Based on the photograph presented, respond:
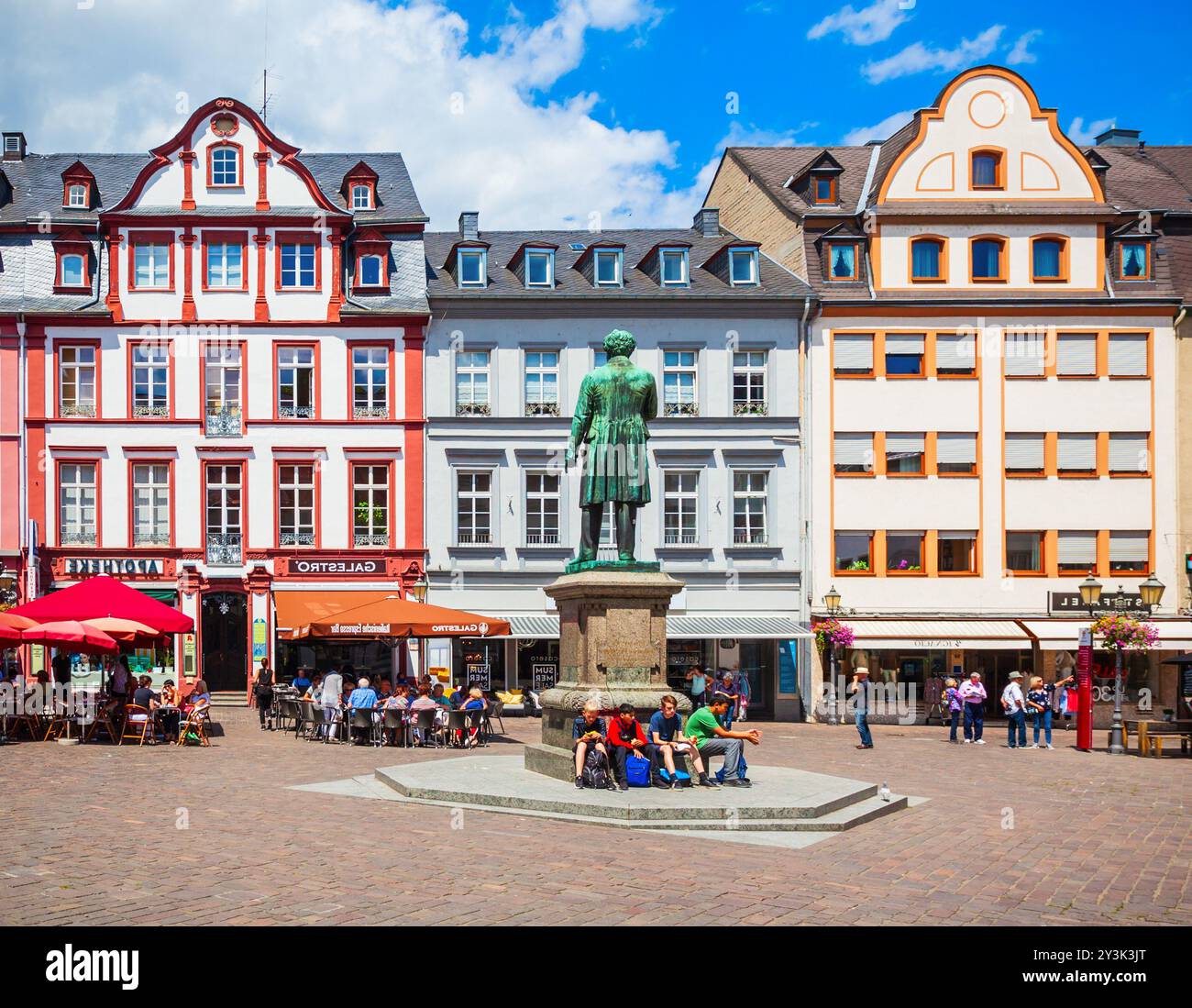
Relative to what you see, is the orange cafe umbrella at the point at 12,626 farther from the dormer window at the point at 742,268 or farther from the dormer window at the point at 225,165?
the dormer window at the point at 742,268

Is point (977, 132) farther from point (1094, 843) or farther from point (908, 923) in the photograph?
point (908, 923)

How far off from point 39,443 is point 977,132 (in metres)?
25.9

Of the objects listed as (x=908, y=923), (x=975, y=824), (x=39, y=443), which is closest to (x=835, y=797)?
(x=975, y=824)

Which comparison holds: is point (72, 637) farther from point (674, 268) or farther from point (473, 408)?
point (674, 268)

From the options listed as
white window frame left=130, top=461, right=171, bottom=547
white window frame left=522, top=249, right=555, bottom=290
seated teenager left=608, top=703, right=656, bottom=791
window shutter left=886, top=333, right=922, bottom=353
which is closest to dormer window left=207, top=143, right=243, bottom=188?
white window frame left=130, top=461, right=171, bottom=547

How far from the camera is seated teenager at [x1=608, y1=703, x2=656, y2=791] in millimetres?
15445

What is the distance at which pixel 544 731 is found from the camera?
17.5 metres

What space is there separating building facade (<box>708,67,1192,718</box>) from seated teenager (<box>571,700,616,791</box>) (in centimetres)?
2140

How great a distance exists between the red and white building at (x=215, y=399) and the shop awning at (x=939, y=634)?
38.4 ft

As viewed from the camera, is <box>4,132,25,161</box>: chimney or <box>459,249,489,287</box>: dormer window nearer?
<box>459,249,489,287</box>: dormer window

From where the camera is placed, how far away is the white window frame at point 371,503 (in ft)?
120

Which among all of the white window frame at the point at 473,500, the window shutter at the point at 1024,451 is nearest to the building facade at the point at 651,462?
the white window frame at the point at 473,500

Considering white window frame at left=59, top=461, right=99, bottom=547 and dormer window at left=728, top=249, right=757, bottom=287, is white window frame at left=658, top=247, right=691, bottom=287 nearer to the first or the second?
dormer window at left=728, top=249, right=757, bottom=287

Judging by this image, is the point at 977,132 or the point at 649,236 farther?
the point at 649,236
